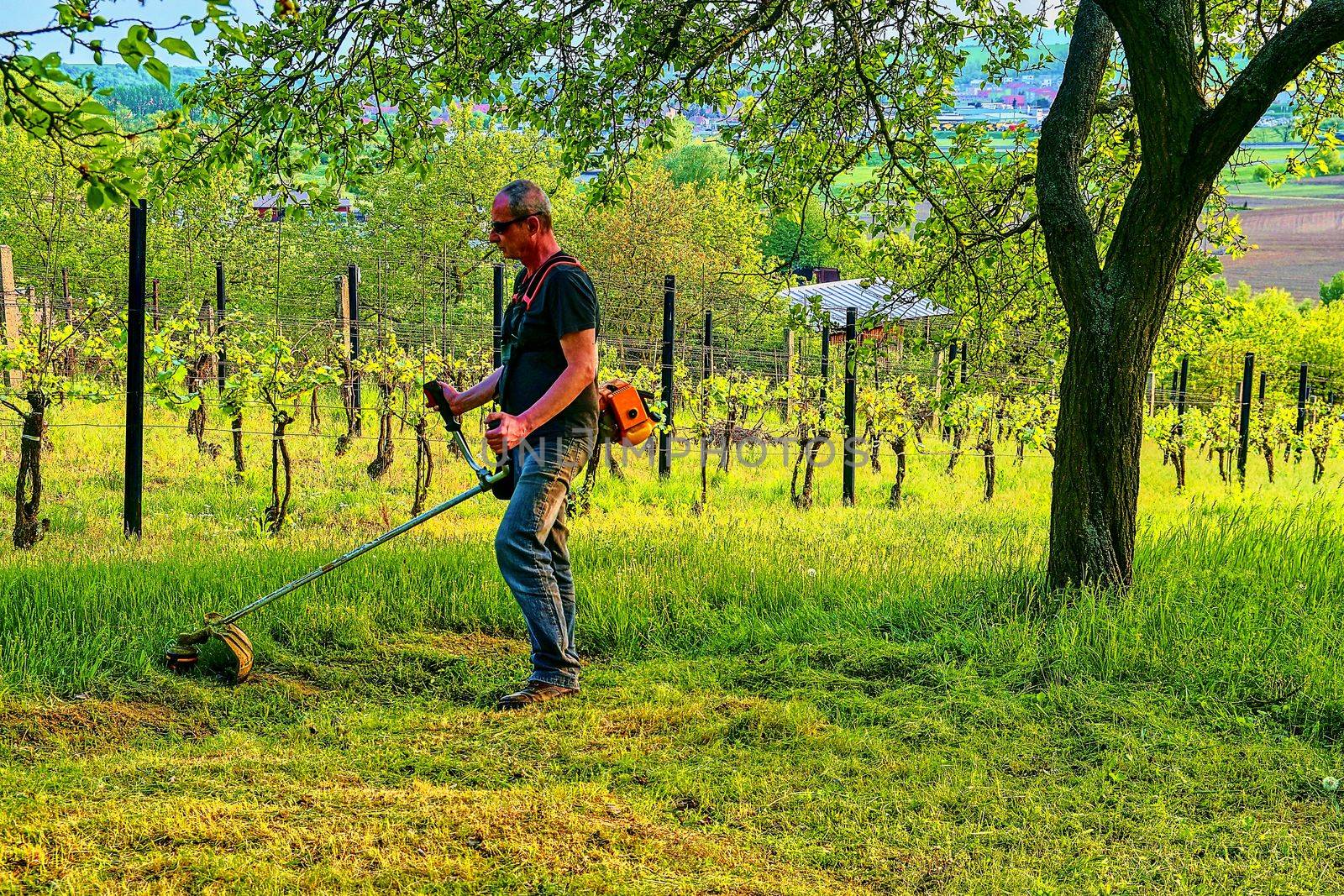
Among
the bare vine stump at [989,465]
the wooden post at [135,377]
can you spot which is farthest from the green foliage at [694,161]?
the wooden post at [135,377]

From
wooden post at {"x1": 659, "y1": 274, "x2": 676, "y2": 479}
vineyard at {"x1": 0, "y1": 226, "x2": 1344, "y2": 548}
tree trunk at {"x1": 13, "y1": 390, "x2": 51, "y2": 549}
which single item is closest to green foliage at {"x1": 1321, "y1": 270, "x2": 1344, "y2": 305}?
vineyard at {"x1": 0, "y1": 226, "x2": 1344, "y2": 548}

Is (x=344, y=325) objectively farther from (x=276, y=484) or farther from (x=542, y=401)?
(x=542, y=401)

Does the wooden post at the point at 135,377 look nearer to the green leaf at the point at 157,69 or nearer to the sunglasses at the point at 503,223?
the sunglasses at the point at 503,223

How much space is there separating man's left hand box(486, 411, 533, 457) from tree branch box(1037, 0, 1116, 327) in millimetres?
3124

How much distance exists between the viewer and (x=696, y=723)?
15.0 ft

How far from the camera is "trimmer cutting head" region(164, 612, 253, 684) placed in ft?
16.2

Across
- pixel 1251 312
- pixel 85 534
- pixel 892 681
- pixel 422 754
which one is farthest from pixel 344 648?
pixel 1251 312

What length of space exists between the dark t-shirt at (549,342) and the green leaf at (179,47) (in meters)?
1.69

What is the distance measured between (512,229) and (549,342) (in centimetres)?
49

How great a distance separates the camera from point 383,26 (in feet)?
Answer: 20.5

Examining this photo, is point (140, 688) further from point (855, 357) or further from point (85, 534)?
point (855, 357)

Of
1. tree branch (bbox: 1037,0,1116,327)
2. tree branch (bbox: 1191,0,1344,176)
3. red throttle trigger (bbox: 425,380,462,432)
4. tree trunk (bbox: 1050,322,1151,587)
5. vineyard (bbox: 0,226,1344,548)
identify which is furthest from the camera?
vineyard (bbox: 0,226,1344,548)

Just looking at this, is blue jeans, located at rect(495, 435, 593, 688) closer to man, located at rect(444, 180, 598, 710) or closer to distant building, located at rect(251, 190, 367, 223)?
man, located at rect(444, 180, 598, 710)

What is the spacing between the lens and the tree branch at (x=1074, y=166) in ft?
19.6
